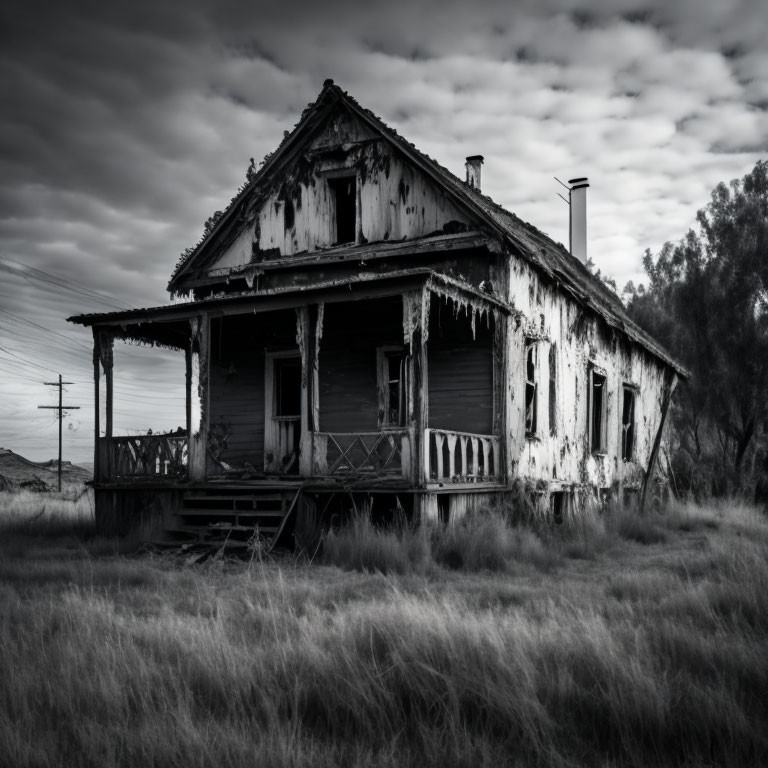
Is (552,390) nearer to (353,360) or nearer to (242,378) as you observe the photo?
(353,360)

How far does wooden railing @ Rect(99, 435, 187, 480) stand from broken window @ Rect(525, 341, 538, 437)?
19.6 ft

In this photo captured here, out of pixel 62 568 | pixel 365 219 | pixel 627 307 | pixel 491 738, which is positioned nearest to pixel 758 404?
pixel 627 307

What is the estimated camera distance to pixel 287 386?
50.3 feet

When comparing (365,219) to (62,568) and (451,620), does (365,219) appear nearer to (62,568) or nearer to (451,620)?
(62,568)

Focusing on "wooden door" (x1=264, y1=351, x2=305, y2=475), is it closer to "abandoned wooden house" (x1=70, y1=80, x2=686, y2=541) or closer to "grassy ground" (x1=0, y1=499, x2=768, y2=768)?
"abandoned wooden house" (x1=70, y1=80, x2=686, y2=541)

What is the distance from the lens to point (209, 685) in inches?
186

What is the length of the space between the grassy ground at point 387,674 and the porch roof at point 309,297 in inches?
163

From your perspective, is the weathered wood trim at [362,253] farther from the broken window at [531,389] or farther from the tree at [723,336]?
the tree at [723,336]

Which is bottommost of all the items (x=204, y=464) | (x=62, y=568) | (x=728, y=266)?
(x=62, y=568)

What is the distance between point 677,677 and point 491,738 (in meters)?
1.27

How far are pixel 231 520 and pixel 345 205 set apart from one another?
6.59 meters

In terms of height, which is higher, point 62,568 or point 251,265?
point 251,265

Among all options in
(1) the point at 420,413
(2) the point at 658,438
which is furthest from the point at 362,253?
(2) the point at 658,438

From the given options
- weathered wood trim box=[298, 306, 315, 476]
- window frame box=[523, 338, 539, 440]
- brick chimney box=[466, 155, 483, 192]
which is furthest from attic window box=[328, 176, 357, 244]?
window frame box=[523, 338, 539, 440]
